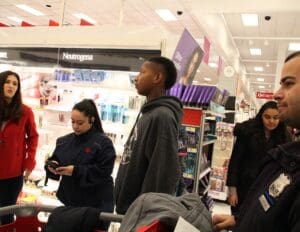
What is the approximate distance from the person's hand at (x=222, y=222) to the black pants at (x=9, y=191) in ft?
8.07

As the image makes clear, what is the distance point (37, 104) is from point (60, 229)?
3.05 meters

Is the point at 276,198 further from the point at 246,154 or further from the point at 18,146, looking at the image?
the point at 18,146

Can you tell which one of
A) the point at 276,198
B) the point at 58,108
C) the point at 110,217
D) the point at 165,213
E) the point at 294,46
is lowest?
the point at 110,217

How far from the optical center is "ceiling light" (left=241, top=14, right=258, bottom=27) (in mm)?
8336

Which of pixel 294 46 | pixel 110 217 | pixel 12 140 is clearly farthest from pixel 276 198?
pixel 294 46

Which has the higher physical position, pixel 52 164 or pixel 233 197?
pixel 52 164

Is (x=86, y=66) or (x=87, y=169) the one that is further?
(x=86, y=66)

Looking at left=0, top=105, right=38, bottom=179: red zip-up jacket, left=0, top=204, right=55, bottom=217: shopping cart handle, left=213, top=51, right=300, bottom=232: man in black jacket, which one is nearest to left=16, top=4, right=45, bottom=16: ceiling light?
left=0, top=105, right=38, bottom=179: red zip-up jacket

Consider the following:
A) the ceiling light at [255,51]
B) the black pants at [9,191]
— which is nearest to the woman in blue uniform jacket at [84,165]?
the black pants at [9,191]

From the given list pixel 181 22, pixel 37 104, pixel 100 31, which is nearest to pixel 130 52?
pixel 100 31

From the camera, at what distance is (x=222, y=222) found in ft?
4.16

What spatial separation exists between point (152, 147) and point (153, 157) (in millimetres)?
80

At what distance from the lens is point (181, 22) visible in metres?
9.54

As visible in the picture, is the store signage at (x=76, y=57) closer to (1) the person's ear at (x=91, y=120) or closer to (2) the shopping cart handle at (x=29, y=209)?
(1) the person's ear at (x=91, y=120)
